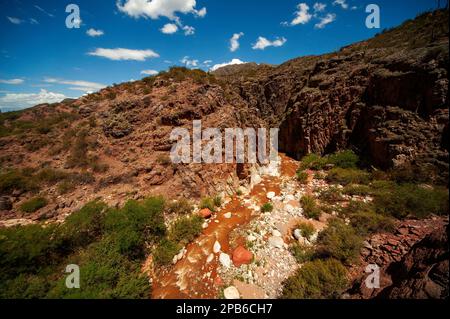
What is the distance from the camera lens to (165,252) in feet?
17.7

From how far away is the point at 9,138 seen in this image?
30.4 feet

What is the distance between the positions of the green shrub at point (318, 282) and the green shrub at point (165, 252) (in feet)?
11.4

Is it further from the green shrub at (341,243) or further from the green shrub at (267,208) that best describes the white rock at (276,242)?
the green shrub at (267,208)

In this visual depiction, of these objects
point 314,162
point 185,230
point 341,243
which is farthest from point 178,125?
point 314,162

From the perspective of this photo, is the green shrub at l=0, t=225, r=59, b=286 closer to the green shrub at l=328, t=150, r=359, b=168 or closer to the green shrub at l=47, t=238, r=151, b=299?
the green shrub at l=47, t=238, r=151, b=299

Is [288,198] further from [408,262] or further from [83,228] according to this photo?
[83,228]

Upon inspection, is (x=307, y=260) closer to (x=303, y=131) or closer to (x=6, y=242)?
(x=6, y=242)

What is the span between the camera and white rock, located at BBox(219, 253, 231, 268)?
5.21 m

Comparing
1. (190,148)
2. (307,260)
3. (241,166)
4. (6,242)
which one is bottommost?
(307,260)

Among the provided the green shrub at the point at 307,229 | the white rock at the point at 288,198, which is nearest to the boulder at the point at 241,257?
the green shrub at the point at 307,229

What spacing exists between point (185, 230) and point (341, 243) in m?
5.15

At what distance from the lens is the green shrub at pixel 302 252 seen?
516 centimetres

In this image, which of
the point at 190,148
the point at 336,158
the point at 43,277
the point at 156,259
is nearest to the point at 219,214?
the point at 156,259

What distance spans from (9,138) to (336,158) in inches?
772
